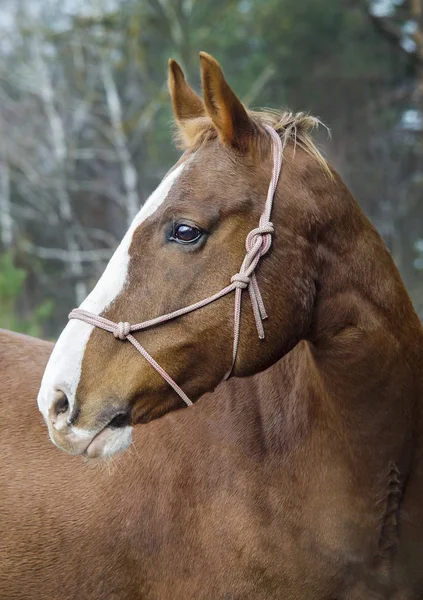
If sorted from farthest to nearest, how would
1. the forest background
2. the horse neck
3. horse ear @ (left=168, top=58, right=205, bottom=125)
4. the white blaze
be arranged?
the forest background, horse ear @ (left=168, top=58, right=205, bottom=125), the horse neck, the white blaze

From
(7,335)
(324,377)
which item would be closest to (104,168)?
(7,335)

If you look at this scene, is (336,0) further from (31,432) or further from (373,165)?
(31,432)

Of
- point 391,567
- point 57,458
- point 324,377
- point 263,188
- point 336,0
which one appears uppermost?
point 336,0

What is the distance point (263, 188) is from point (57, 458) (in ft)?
4.75

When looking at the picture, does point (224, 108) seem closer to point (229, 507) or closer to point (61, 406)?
point (61, 406)

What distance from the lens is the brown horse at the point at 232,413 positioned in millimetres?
2377

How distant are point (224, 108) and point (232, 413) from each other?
1.16 metres

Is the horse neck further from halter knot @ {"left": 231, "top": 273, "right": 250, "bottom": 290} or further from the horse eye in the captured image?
the horse eye

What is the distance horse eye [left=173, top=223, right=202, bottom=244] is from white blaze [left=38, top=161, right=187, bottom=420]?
12 cm

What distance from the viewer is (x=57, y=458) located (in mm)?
3078

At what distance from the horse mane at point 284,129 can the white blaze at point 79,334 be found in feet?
0.74

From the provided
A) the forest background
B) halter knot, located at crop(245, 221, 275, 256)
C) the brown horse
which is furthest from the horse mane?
the forest background

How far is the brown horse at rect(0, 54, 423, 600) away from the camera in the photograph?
7.80 feet

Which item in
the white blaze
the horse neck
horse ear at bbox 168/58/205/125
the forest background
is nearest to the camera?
the white blaze
